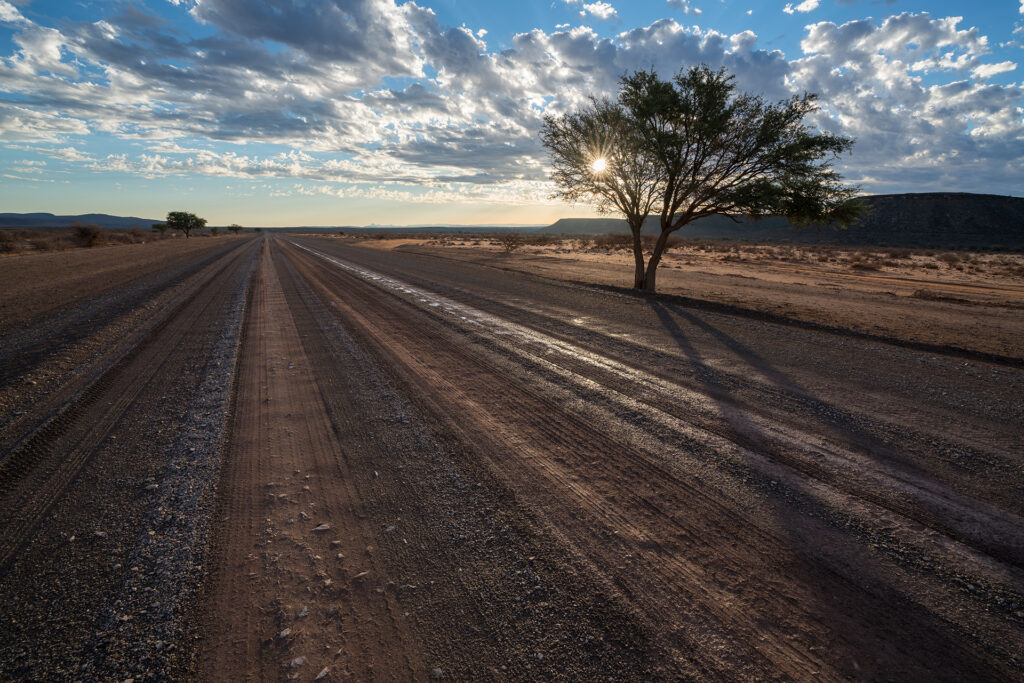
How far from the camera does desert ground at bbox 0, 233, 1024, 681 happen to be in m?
2.47

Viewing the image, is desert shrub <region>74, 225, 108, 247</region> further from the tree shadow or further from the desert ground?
the tree shadow

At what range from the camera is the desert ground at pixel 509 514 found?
2.47 meters

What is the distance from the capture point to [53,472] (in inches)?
168

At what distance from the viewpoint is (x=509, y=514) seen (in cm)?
362

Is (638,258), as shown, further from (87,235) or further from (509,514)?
(87,235)

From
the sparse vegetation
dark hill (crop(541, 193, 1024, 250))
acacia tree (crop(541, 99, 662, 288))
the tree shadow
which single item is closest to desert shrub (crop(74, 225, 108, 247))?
the sparse vegetation

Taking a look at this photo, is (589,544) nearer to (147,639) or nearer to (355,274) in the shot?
(147,639)

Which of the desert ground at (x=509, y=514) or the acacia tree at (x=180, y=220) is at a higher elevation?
the acacia tree at (x=180, y=220)

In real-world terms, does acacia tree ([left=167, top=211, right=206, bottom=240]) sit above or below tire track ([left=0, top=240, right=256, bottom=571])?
above

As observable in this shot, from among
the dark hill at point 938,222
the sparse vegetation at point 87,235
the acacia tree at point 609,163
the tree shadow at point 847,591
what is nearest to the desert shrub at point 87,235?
the sparse vegetation at point 87,235

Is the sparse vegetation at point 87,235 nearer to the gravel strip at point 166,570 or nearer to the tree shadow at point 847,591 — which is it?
the gravel strip at point 166,570

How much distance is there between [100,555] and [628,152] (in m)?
17.8

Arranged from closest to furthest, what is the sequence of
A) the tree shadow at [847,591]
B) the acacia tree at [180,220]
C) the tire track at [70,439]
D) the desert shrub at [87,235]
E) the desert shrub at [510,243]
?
the tree shadow at [847,591] → the tire track at [70,439] → the desert shrub at [510,243] → the desert shrub at [87,235] → the acacia tree at [180,220]

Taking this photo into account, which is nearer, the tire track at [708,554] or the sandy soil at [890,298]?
the tire track at [708,554]
